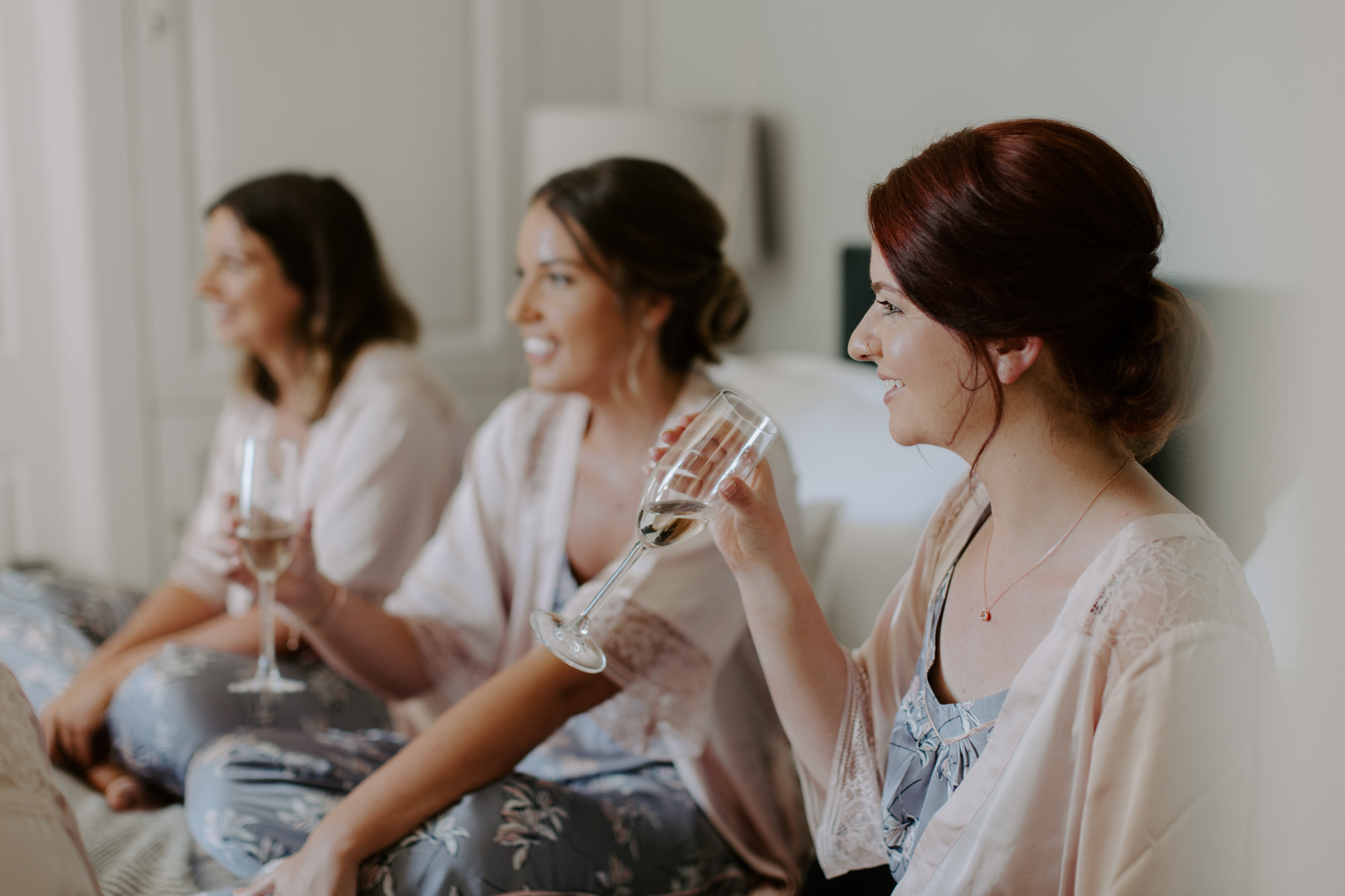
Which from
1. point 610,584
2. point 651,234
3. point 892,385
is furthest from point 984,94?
point 610,584

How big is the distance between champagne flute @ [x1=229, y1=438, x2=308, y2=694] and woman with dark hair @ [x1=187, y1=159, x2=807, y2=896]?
0.07m

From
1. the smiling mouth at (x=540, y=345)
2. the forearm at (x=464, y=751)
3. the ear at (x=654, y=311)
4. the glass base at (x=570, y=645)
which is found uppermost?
the ear at (x=654, y=311)

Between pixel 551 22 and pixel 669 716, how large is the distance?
2446 mm

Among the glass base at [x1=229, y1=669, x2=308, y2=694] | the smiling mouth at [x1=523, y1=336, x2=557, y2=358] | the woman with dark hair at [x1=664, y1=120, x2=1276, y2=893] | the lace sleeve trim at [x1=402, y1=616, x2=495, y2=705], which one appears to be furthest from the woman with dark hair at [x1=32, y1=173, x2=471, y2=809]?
the woman with dark hair at [x1=664, y1=120, x2=1276, y2=893]

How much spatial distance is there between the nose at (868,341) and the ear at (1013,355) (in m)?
0.10

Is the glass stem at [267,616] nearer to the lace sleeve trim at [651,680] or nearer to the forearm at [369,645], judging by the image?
the forearm at [369,645]

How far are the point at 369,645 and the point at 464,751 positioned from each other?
354 millimetres

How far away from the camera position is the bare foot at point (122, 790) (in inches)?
60.7

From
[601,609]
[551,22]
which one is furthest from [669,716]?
[551,22]

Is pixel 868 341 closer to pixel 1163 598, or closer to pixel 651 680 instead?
pixel 1163 598

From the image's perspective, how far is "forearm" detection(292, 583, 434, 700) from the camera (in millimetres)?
1452

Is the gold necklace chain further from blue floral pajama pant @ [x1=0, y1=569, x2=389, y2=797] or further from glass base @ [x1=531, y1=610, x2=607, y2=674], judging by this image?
blue floral pajama pant @ [x1=0, y1=569, x2=389, y2=797]

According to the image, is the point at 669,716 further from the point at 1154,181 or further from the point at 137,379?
the point at 137,379

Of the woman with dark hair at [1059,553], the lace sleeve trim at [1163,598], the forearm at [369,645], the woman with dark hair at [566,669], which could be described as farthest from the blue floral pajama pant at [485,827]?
the lace sleeve trim at [1163,598]
